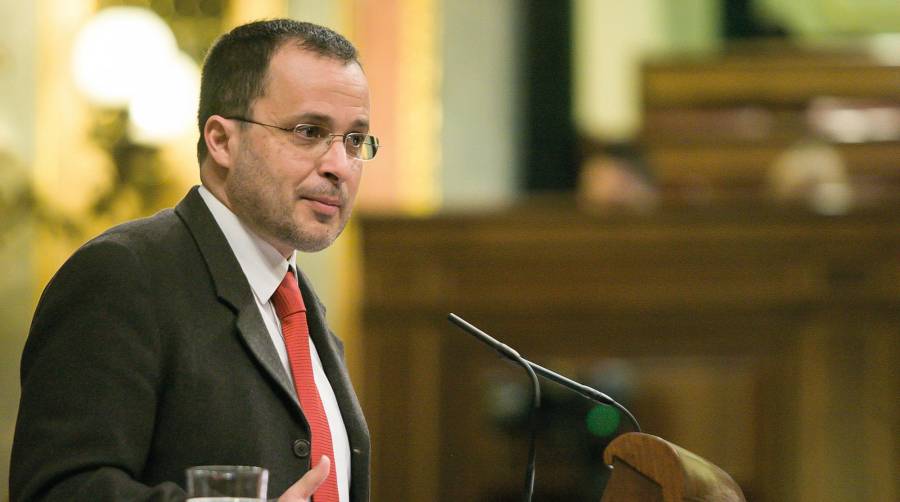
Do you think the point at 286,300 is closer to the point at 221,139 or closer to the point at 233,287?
the point at 233,287

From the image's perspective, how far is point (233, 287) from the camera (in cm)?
183

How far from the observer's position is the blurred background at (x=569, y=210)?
4516 millimetres

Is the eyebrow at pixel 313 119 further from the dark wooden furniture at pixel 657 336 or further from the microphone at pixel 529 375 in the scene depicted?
the dark wooden furniture at pixel 657 336

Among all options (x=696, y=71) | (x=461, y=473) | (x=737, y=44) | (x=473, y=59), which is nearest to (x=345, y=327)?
(x=461, y=473)

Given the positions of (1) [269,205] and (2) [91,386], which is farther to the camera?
(1) [269,205]

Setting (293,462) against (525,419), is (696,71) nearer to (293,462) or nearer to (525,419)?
(525,419)

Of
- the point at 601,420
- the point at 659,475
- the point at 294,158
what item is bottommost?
the point at 601,420

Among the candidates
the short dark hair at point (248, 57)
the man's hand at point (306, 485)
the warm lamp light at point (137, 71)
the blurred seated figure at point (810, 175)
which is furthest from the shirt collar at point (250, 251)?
the warm lamp light at point (137, 71)

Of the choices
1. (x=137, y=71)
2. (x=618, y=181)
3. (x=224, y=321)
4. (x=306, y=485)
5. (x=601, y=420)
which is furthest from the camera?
(x=618, y=181)

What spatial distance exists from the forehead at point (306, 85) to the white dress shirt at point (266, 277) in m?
0.18

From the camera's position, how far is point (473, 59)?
7.46 m

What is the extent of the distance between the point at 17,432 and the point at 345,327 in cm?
442

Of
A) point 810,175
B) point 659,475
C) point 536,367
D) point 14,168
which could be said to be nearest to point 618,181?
point 810,175

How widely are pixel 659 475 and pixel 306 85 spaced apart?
2.54ft
